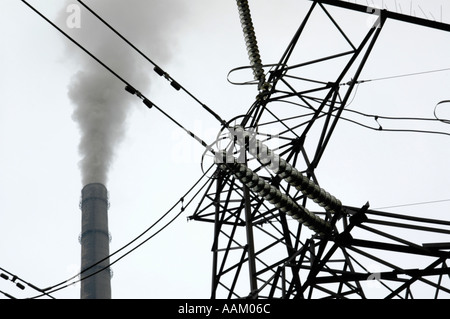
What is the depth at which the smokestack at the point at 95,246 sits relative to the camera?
154 feet

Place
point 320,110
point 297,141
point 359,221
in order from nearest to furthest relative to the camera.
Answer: point 359,221 → point 320,110 → point 297,141

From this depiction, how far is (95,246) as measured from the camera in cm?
4719

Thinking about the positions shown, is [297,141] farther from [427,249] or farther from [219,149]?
[427,249]

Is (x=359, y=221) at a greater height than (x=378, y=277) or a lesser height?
greater

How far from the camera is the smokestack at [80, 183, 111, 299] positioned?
154ft

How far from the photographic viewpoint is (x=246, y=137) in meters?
10.2
